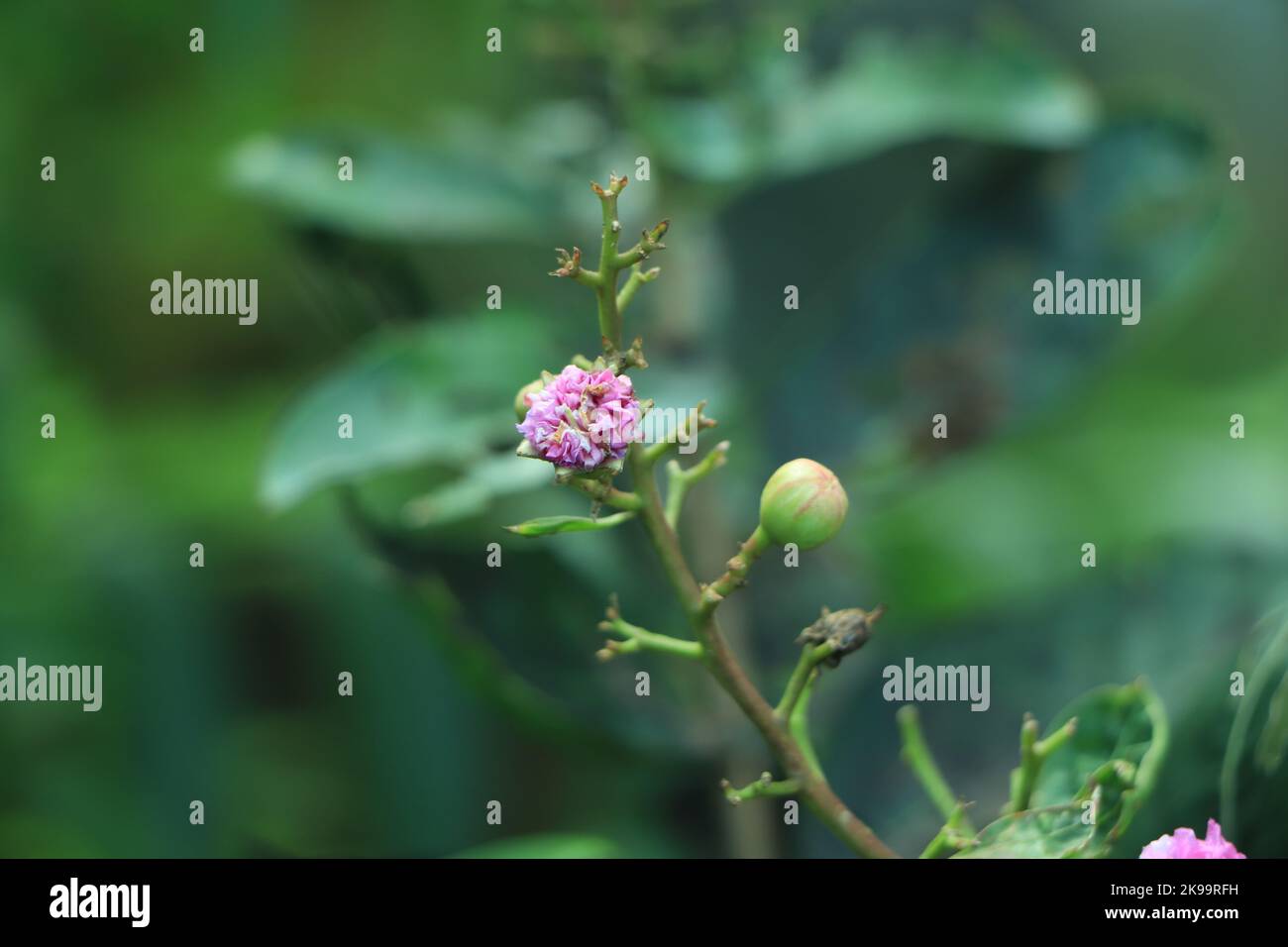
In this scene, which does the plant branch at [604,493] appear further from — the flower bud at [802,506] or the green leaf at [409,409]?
the green leaf at [409,409]

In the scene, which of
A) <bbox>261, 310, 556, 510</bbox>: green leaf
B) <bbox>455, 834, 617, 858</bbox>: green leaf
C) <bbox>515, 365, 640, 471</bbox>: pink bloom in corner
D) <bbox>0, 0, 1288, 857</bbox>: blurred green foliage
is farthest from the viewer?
<bbox>0, 0, 1288, 857</bbox>: blurred green foliage

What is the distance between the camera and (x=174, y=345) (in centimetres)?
236

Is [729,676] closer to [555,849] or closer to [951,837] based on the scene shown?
[951,837]

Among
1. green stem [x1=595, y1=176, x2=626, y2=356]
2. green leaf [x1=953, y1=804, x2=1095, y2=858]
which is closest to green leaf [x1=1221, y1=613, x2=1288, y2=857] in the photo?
green leaf [x1=953, y1=804, x2=1095, y2=858]

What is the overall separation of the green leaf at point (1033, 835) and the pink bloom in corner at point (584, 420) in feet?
1.21

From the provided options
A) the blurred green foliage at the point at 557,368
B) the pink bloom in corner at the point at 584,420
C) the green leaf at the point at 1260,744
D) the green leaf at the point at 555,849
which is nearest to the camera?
the pink bloom in corner at the point at 584,420

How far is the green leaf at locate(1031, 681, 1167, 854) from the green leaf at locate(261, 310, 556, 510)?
620 mm

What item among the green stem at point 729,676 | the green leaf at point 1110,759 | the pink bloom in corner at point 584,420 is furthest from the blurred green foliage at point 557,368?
the pink bloom in corner at point 584,420

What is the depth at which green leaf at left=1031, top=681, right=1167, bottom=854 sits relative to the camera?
926 millimetres

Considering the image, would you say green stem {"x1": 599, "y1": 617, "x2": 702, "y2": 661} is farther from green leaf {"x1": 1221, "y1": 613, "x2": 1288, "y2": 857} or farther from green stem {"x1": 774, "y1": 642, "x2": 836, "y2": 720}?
green leaf {"x1": 1221, "y1": 613, "x2": 1288, "y2": 857}

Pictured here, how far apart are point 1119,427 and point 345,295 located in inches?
49.1

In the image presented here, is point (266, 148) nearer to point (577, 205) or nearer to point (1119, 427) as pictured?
point (577, 205)

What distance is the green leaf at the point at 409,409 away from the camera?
1.46 meters

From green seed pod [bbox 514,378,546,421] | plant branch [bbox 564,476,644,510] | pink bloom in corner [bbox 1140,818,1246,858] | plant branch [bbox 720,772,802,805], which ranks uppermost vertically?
green seed pod [bbox 514,378,546,421]
